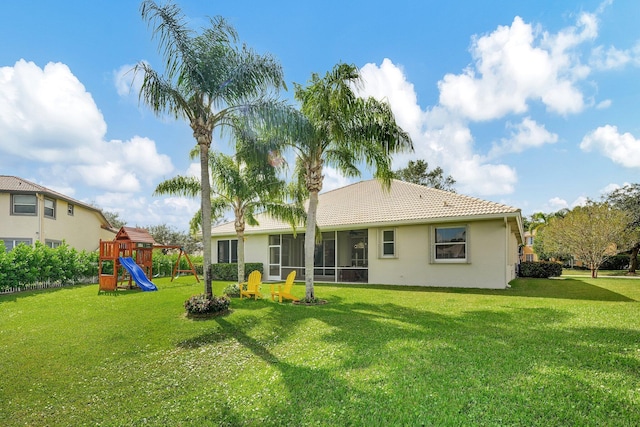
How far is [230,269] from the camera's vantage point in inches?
787

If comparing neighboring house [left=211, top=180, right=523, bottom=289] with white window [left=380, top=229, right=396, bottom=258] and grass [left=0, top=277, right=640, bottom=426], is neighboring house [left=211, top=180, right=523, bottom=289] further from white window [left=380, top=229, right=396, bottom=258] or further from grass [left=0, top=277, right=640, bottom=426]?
grass [left=0, top=277, right=640, bottom=426]

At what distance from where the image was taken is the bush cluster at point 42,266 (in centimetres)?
1363

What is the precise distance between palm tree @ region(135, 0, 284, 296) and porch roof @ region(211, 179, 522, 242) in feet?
18.8

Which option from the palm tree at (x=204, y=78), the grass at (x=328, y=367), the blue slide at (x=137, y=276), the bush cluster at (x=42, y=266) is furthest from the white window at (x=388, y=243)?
the bush cluster at (x=42, y=266)

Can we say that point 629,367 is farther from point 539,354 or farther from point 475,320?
point 475,320

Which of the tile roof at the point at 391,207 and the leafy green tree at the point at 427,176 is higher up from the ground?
the leafy green tree at the point at 427,176

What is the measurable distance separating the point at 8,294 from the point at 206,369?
13.5 metres

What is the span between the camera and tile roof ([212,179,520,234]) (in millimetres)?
14016

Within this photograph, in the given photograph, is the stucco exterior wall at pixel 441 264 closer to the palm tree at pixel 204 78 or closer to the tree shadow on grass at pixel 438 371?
the tree shadow on grass at pixel 438 371

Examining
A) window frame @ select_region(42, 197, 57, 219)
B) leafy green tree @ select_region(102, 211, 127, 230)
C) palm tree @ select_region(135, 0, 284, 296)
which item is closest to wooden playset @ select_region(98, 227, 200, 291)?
window frame @ select_region(42, 197, 57, 219)

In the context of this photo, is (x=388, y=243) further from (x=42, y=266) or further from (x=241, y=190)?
(x=42, y=266)

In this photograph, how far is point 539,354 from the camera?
512 centimetres

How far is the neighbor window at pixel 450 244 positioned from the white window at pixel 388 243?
1911 millimetres

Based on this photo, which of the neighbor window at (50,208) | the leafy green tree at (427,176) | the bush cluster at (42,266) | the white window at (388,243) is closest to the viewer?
the bush cluster at (42,266)
